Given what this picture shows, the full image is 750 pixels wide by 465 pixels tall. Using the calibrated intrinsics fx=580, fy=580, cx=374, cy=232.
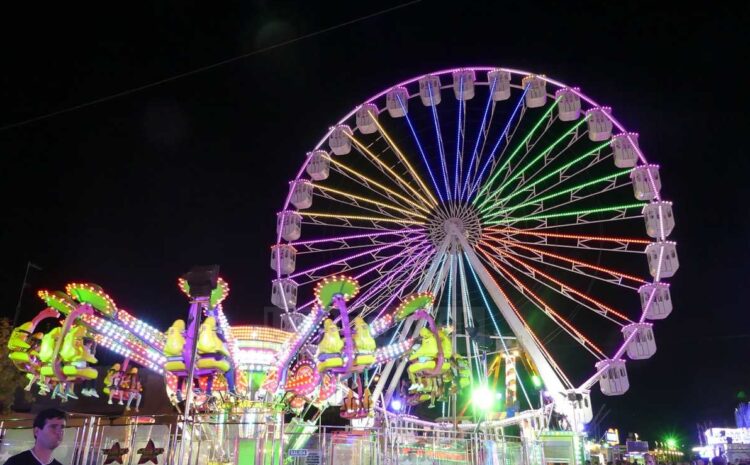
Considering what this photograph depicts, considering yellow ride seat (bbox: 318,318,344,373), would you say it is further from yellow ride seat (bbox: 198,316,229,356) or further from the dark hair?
the dark hair

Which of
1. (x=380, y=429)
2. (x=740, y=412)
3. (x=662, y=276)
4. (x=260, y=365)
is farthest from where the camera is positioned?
(x=740, y=412)

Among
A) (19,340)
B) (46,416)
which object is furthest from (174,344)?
(46,416)

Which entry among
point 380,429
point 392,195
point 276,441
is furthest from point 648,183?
point 276,441

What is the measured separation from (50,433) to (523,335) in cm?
1823

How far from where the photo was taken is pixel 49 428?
3988 mm

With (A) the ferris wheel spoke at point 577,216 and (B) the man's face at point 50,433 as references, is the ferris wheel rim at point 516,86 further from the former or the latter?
(B) the man's face at point 50,433

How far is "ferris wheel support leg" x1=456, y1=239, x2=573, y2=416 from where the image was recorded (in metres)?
→ 19.9

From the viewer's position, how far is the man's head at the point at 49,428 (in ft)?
12.9

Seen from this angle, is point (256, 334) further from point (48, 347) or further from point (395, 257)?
point (395, 257)

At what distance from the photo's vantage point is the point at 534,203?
64.5ft

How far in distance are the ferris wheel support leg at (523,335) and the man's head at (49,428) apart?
16444 millimetres

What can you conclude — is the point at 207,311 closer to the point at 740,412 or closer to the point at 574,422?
the point at 574,422

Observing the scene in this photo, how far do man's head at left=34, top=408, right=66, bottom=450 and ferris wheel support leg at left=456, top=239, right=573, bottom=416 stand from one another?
1644 cm

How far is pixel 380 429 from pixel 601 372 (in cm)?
1168
